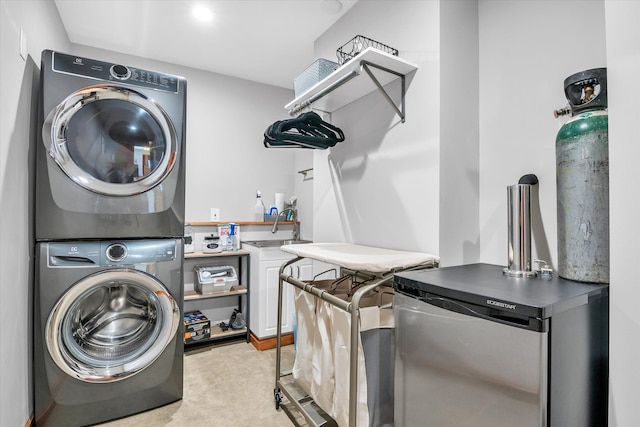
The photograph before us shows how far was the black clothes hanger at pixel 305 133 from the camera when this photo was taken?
79.9 inches

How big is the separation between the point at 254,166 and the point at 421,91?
2.21 m

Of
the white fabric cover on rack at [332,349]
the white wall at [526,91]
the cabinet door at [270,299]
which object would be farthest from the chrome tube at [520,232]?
the cabinet door at [270,299]

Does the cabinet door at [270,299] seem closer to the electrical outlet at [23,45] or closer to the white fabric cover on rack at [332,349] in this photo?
the white fabric cover on rack at [332,349]

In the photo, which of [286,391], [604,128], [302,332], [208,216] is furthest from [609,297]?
[208,216]

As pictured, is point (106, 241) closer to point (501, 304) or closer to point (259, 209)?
point (259, 209)

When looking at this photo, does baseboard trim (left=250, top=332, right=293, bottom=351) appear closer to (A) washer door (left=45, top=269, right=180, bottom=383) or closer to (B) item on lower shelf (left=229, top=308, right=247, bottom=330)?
(B) item on lower shelf (left=229, top=308, right=247, bottom=330)

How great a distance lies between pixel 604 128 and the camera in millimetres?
1106

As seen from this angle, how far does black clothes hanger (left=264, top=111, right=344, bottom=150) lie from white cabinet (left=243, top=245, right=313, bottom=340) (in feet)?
3.63

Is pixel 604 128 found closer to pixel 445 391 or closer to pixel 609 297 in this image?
pixel 609 297

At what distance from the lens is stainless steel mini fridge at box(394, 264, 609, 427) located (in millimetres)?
861

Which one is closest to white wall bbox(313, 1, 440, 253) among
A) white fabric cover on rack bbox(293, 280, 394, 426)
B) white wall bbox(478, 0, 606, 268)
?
white wall bbox(478, 0, 606, 268)

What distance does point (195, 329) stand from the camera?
283 centimetres

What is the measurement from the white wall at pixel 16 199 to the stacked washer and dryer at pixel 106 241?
0.06 meters

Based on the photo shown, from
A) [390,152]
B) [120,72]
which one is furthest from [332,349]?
[120,72]
